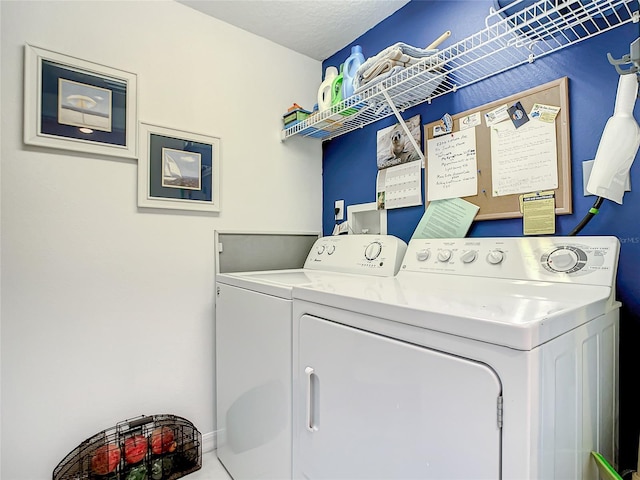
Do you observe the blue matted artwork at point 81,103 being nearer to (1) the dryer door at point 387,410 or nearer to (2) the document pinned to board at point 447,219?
(1) the dryer door at point 387,410

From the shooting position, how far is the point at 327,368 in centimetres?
99

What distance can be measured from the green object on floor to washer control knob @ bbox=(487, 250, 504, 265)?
0.57 meters

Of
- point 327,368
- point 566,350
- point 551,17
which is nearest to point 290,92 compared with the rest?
point 551,17

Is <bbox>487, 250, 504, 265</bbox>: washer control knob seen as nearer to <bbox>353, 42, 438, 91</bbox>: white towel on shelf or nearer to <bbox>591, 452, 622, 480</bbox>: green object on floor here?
<bbox>591, 452, 622, 480</bbox>: green object on floor

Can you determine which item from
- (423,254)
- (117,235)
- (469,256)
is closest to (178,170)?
(117,235)

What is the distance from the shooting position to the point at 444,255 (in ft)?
4.40

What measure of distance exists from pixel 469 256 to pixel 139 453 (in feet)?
5.35

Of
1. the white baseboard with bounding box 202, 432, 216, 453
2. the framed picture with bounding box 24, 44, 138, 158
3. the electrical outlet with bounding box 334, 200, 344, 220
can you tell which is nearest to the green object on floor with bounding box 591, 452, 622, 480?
the electrical outlet with bounding box 334, 200, 344, 220

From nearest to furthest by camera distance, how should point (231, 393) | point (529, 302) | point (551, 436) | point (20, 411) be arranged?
point (551, 436), point (529, 302), point (20, 411), point (231, 393)

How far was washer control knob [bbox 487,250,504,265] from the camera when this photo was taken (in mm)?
1175

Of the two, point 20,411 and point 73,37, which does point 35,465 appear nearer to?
point 20,411

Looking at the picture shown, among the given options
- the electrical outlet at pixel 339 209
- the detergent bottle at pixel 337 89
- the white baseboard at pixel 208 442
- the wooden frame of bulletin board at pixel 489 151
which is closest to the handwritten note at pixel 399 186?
the wooden frame of bulletin board at pixel 489 151

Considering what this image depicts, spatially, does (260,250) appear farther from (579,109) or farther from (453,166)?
(579,109)

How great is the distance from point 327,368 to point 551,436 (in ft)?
1.78
